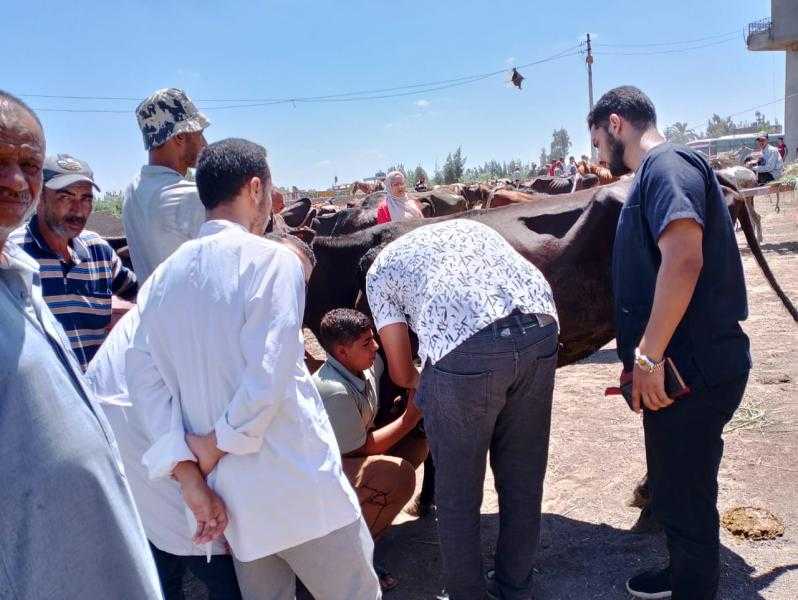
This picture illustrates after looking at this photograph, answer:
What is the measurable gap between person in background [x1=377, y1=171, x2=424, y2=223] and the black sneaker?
577 centimetres

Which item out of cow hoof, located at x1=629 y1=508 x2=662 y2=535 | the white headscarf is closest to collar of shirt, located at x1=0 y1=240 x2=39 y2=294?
cow hoof, located at x1=629 y1=508 x2=662 y2=535

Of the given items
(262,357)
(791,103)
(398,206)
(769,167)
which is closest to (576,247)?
(262,357)

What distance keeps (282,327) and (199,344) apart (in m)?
0.23

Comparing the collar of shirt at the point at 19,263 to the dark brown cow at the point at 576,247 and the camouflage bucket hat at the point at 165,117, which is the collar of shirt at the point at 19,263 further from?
the dark brown cow at the point at 576,247

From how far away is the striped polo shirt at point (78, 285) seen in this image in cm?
283

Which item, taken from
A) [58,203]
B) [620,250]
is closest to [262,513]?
[620,250]

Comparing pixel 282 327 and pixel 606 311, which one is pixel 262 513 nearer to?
pixel 282 327

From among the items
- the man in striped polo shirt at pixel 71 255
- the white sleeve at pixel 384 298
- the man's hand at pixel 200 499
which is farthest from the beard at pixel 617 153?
the man in striped polo shirt at pixel 71 255

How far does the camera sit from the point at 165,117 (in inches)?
117

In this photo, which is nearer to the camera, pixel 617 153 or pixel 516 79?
pixel 617 153

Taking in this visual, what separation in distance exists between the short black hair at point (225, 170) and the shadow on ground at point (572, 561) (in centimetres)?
214

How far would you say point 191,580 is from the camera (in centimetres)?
344

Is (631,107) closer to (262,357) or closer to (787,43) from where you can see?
(262,357)

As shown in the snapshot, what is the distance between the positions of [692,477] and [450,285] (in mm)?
1178
